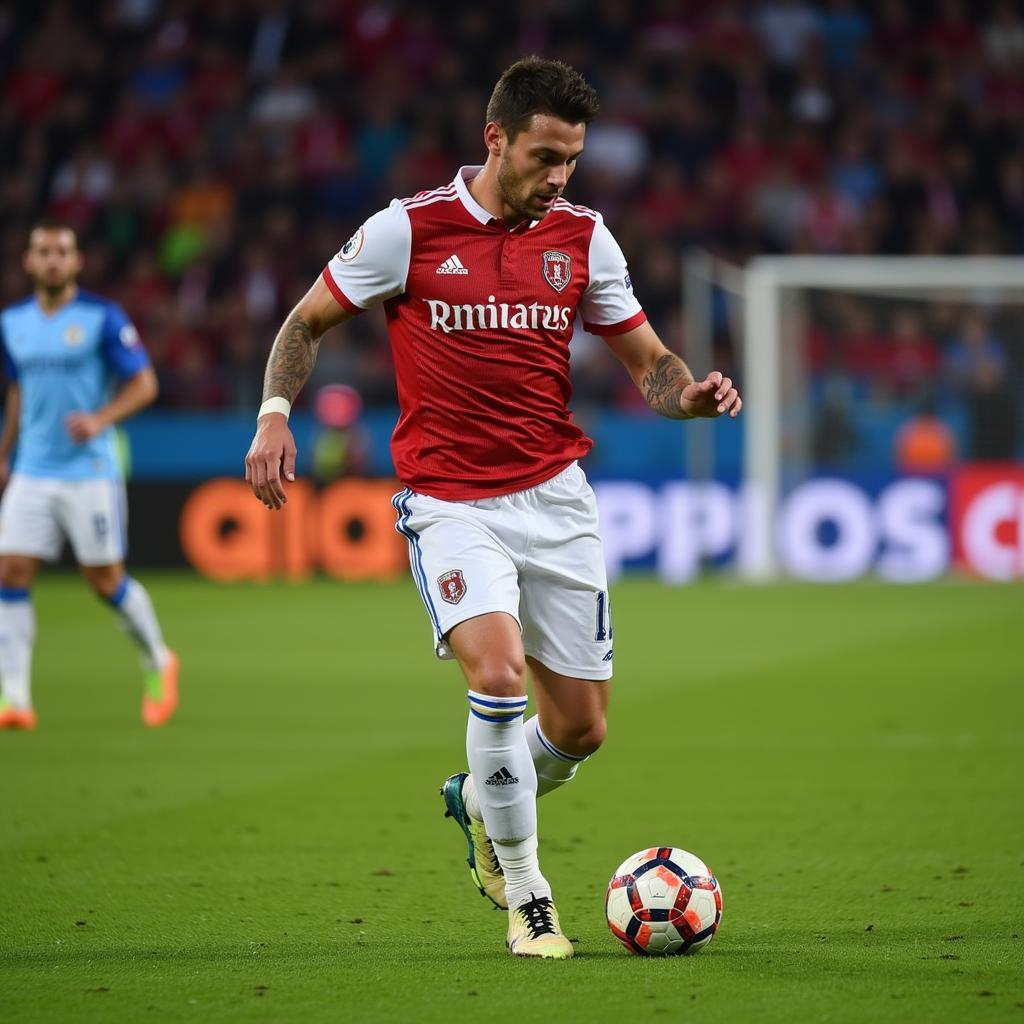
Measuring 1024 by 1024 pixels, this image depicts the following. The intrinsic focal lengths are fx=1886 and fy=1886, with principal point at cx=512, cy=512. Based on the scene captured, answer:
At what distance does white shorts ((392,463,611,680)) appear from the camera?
16.0 feet

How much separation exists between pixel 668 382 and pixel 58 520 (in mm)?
4920

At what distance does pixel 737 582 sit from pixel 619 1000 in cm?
1443

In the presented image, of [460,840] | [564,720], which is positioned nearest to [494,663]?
[564,720]

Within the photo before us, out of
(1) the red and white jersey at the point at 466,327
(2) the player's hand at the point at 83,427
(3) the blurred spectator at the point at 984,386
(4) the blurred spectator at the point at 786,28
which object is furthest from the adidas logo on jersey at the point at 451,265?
(4) the blurred spectator at the point at 786,28

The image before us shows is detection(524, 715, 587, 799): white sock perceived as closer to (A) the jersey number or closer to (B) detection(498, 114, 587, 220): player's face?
(A) the jersey number

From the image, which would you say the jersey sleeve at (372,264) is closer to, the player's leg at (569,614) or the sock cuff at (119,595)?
the player's leg at (569,614)

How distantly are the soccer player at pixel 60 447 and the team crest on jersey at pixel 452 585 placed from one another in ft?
15.3

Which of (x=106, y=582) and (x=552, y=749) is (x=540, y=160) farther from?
(x=106, y=582)

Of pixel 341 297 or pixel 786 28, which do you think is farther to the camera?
pixel 786 28

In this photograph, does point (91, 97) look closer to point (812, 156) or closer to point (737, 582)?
point (812, 156)

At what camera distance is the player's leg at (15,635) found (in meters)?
9.16

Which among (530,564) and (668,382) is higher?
(668,382)

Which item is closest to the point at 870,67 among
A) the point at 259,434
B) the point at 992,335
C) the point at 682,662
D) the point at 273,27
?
the point at 992,335

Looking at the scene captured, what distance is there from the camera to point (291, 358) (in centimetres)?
506
